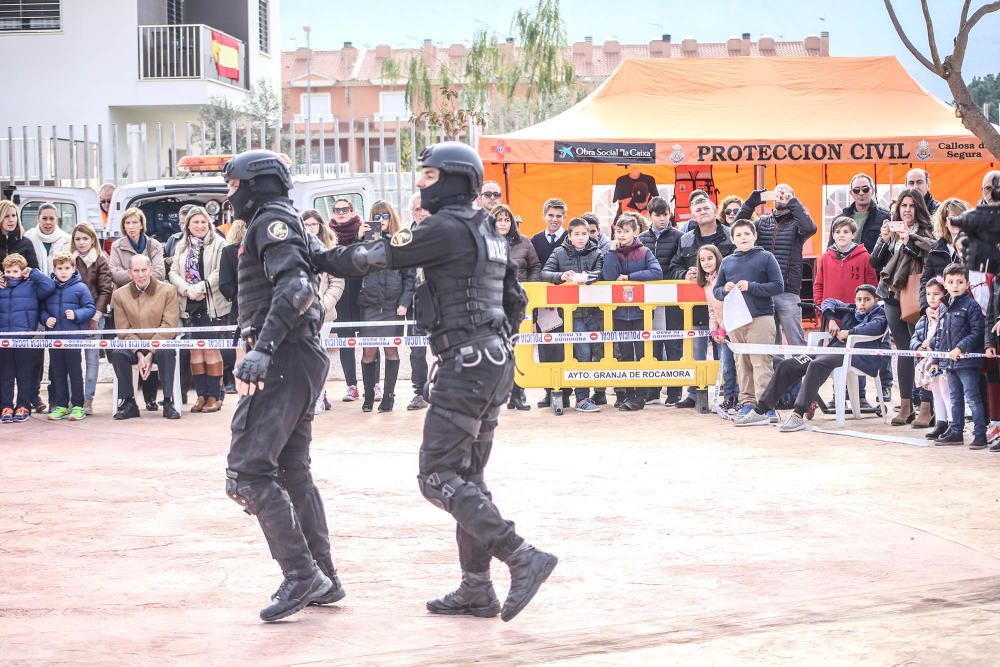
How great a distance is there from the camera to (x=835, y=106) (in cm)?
1783

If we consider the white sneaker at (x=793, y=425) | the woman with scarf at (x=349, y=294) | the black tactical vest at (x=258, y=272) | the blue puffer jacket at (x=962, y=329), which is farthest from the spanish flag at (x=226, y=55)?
the black tactical vest at (x=258, y=272)

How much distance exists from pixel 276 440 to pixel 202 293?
723 cm

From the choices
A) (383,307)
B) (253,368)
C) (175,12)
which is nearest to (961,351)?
(383,307)

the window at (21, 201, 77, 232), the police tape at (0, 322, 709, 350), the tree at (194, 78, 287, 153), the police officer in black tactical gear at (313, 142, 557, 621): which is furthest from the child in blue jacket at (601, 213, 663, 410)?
the tree at (194, 78, 287, 153)

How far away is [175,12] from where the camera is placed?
33375 millimetres

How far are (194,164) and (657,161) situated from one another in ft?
19.0

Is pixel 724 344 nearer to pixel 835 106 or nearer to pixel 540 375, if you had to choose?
pixel 540 375

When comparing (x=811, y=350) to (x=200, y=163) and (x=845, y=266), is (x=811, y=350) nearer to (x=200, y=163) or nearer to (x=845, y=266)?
(x=845, y=266)

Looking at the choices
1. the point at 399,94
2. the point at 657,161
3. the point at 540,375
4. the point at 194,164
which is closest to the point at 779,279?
the point at 540,375

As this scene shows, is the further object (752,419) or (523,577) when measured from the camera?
(752,419)

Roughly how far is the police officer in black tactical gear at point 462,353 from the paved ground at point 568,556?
0.85ft

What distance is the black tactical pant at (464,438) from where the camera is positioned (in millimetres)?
5562

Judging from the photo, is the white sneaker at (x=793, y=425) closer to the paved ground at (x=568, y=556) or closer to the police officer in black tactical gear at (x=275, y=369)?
the paved ground at (x=568, y=556)

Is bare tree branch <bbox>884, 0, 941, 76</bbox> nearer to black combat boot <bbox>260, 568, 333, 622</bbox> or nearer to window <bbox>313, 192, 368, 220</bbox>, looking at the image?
window <bbox>313, 192, 368, 220</bbox>
